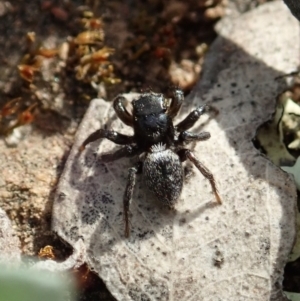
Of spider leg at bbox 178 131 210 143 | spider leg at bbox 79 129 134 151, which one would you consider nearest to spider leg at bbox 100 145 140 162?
spider leg at bbox 79 129 134 151

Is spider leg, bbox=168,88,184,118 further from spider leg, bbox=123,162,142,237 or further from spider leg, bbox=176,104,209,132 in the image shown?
spider leg, bbox=123,162,142,237

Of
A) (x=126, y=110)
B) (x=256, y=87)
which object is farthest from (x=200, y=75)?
(x=126, y=110)

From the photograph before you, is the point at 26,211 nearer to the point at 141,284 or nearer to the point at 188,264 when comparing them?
the point at 141,284

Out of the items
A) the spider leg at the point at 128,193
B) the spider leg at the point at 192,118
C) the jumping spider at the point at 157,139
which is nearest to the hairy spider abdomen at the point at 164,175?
the jumping spider at the point at 157,139

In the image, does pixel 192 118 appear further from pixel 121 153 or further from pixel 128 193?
pixel 128 193

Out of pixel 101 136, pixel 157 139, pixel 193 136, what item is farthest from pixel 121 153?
pixel 193 136

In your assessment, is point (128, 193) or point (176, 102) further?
point (176, 102)
